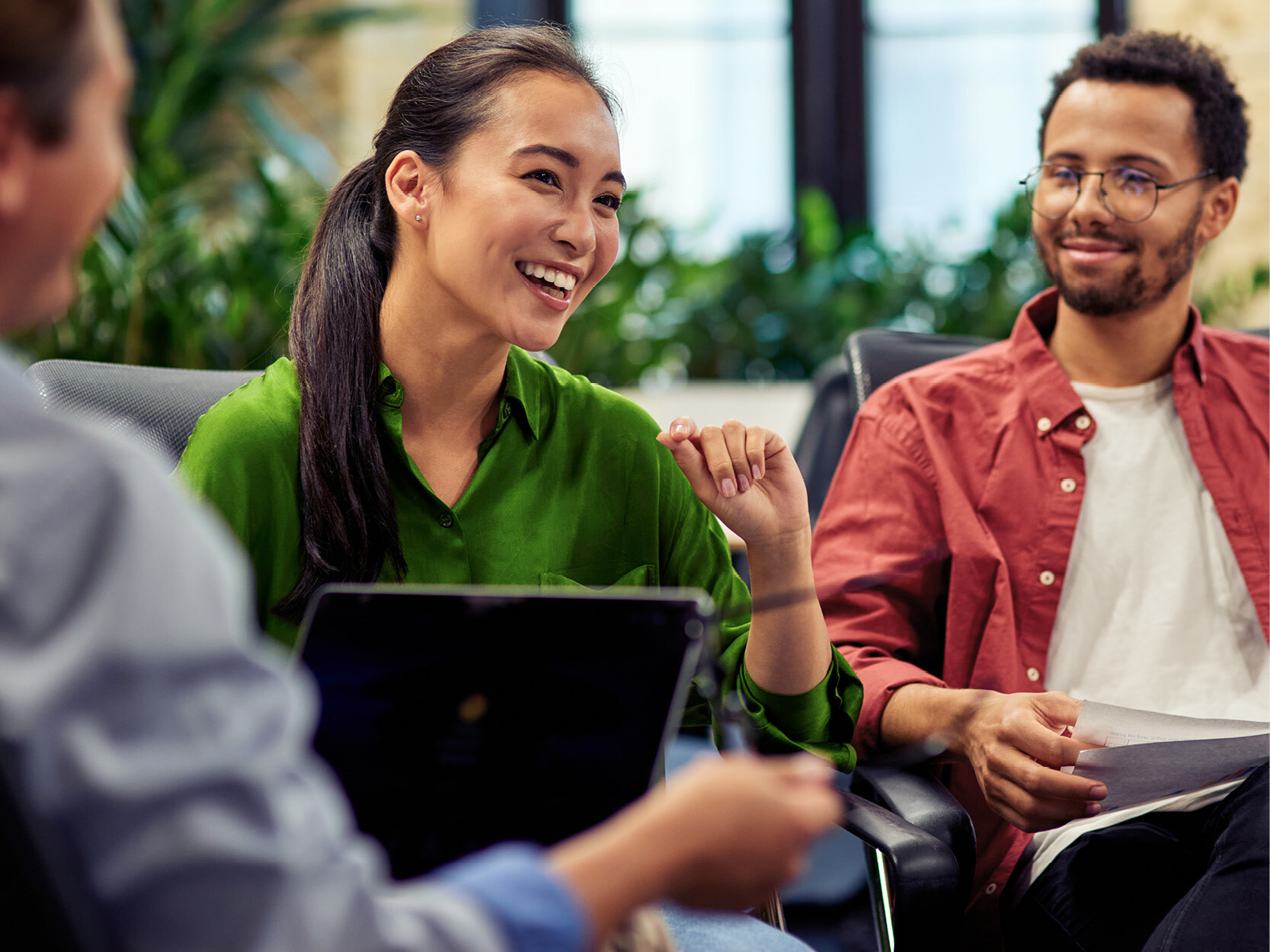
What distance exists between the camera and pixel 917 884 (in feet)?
3.16

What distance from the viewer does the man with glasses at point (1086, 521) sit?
1162 millimetres

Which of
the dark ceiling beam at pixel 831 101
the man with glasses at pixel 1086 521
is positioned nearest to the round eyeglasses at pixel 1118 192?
the man with glasses at pixel 1086 521

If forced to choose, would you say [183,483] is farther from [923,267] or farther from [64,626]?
[923,267]

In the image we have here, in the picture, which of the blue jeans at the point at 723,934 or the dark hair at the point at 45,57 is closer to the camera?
the dark hair at the point at 45,57

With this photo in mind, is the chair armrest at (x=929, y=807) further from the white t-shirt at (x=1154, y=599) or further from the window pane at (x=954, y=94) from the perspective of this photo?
the window pane at (x=954, y=94)

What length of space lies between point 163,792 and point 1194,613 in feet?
4.10

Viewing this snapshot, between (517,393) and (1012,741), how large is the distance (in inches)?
22.7

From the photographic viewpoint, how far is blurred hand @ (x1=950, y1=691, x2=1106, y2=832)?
3.39 feet

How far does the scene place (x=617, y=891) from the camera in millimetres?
481

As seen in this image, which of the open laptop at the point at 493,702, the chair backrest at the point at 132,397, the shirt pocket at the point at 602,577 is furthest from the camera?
the chair backrest at the point at 132,397

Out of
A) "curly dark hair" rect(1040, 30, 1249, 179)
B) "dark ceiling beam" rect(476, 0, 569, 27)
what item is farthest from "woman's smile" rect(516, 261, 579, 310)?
"dark ceiling beam" rect(476, 0, 569, 27)

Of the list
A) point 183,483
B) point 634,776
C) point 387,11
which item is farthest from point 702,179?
point 634,776

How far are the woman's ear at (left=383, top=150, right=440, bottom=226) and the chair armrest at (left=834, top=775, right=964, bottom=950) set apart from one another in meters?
0.71

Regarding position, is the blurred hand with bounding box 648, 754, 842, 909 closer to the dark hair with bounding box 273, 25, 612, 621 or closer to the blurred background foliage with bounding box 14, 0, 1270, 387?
the dark hair with bounding box 273, 25, 612, 621
